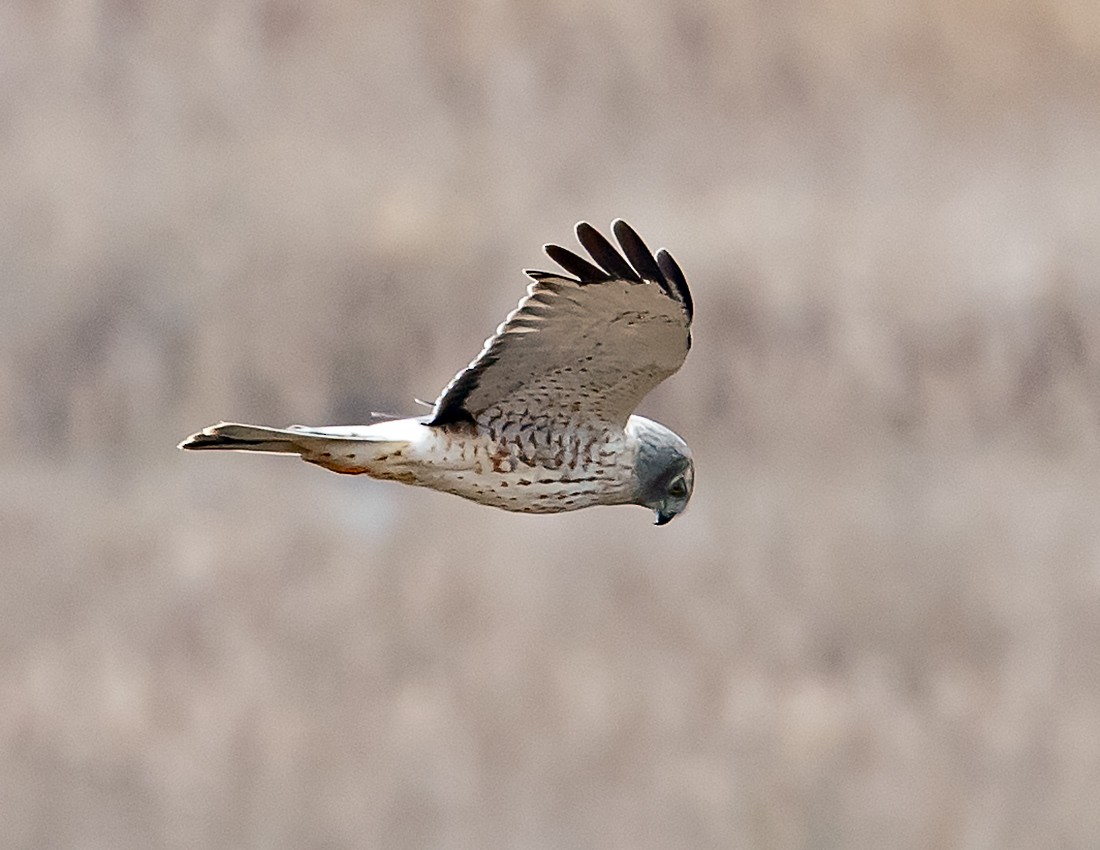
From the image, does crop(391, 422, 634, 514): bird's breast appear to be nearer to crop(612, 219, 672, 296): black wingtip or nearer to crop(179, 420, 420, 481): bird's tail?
crop(179, 420, 420, 481): bird's tail

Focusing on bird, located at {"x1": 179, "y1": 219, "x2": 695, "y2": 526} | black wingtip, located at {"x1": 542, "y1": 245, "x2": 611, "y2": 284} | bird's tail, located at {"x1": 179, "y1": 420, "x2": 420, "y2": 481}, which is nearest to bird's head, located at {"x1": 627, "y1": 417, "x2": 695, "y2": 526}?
bird, located at {"x1": 179, "y1": 219, "x2": 695, "y2": 526}

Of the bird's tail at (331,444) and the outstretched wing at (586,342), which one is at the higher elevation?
the outstretched wing at (586,342)

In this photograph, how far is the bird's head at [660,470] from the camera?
3.39 m

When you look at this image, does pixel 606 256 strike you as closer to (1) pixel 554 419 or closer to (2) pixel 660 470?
(1) pixel 554 419

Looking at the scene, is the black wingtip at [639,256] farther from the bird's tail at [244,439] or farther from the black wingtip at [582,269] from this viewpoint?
the bird's tail at [244,439]

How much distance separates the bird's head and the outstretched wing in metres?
0.10

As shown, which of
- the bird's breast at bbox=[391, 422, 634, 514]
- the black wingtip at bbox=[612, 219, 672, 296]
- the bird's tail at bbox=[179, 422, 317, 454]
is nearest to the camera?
the black wingtip at bbox=[612, 219, 672, 296]

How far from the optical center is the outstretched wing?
2.91 metres

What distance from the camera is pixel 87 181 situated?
10.0 m

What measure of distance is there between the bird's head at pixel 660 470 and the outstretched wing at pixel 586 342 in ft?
0.34

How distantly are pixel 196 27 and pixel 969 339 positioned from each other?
4421 millimetres

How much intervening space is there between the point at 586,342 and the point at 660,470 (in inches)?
15.7

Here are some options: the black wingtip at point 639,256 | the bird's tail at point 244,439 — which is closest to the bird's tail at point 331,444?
the bird's tail at point 244,439

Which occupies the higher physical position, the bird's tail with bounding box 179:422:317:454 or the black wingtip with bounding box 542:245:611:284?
the black wingtip with bounding box 542:245:611:284
